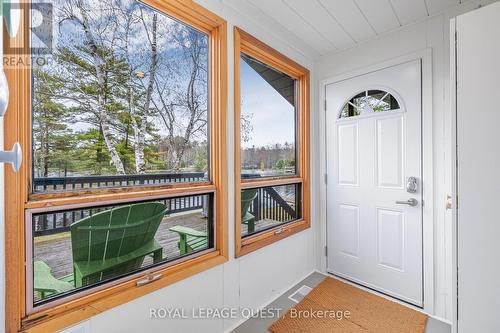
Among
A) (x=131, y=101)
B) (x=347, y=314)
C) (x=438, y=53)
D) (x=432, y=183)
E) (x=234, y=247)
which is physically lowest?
(x=347, y=314)

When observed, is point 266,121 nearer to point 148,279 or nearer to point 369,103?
point 369,103

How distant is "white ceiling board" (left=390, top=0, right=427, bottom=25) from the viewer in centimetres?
178

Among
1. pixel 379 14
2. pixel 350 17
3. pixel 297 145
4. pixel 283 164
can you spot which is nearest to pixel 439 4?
pixel 379 14

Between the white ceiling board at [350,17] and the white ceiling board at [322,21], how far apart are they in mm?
37

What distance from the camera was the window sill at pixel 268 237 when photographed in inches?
73.9

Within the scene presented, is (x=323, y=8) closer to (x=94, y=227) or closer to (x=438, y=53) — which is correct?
(x=438, y=53)

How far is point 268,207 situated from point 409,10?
80.1 inches

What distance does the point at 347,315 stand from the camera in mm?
1929

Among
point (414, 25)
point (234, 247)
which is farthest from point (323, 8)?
point (234, 247)

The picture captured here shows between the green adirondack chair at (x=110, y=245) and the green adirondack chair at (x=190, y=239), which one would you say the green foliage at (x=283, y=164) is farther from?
the green adirondack chair at (x=110, y=245)

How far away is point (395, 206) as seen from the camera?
216 cm

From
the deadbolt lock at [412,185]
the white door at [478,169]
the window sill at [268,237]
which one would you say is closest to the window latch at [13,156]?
the window sill at [268,237]

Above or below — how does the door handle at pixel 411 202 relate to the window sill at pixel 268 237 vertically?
above

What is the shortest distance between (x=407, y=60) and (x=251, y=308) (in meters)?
2.55
